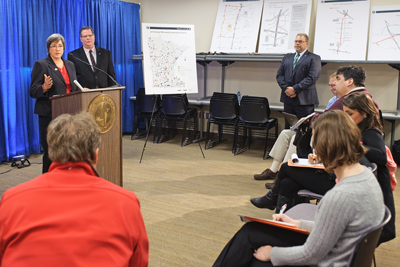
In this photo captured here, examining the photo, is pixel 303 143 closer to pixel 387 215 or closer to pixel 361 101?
pixel 361 101

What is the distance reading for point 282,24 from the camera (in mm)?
5973

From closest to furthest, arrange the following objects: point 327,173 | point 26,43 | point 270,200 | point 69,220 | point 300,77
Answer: point 69,220 → point 327,173 → point 270,200 → point 26,43 → point 300,77

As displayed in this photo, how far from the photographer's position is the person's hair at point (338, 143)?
150cm

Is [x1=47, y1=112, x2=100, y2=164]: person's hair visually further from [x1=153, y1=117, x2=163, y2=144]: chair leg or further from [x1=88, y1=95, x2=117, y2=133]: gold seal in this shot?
[x1=153, y1=117, x2=163, y2=144]: chair leg

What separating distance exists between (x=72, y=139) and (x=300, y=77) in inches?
172

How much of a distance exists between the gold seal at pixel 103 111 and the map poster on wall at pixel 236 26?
11.9 ft

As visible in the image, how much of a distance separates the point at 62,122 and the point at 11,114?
409cm

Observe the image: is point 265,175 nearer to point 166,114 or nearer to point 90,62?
point 166,114

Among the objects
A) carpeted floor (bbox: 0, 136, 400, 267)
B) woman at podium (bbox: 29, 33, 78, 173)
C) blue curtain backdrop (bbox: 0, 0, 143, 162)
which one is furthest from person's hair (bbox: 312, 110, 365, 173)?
blue curtain backdrop (bbox: 0, 0, 143, 162)

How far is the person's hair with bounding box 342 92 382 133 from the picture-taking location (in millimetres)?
2344

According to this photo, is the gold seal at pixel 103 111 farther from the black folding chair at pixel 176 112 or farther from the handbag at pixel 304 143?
the black folding chair at pixel 176 112

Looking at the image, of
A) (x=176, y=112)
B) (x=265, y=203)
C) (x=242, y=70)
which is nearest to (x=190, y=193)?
(x=265, y=203)

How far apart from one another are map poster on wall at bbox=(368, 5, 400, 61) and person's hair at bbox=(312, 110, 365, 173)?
438 centimetres

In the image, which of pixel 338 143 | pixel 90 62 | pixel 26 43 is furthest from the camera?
pixel 26 43
